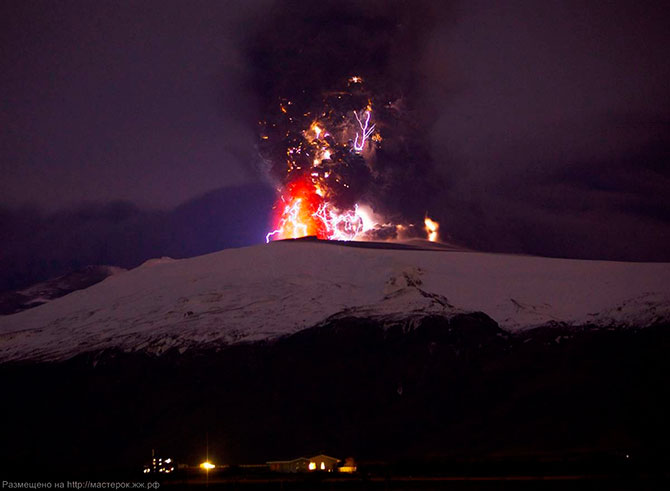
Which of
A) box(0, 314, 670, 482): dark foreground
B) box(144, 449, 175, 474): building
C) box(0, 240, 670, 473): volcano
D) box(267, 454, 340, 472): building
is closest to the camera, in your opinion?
box(144, 449, 175, 474): building

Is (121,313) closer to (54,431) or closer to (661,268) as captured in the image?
(54,431)

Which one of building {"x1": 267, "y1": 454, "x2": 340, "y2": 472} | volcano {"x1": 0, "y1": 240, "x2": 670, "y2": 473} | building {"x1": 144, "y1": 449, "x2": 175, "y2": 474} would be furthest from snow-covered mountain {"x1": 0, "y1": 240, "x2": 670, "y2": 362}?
building {"x1": 267, "y1": 454, "x2": 340, "y2": 472}

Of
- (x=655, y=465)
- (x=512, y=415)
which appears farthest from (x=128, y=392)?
(x=655, y=465)

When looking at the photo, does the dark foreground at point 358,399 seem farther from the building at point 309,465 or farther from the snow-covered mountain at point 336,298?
the building at point 309,465

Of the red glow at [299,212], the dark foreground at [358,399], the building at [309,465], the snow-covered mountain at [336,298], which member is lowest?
the building at [309,465]

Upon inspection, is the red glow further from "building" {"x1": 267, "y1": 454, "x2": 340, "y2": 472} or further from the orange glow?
"building" {"x1": 267, "y1": 454, "x2": 340, "y2": 472}

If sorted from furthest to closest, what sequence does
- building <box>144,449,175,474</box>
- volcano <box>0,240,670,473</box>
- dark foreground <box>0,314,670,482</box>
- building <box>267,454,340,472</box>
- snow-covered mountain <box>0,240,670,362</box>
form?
snow-covered mountain <box>0,240,670,362</box> < volcano <box>0,240,670,473</box> < dark foreground <box>0,314,670,482</box> < building <box>267,454,340,472</box> < building <box>144,449,175,474</box>

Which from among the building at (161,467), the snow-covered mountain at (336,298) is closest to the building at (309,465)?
the building at (161,467)
